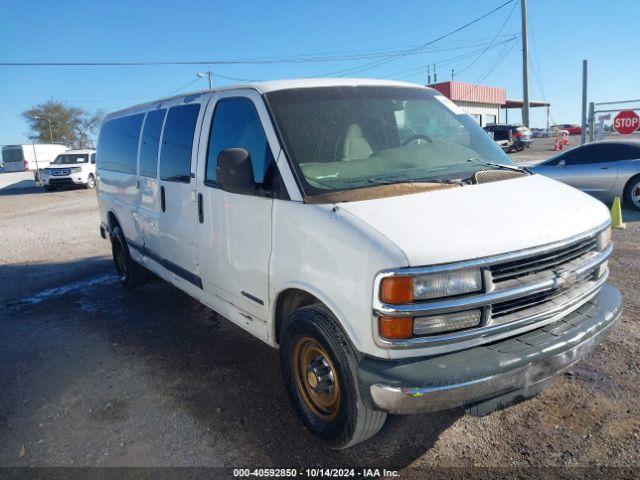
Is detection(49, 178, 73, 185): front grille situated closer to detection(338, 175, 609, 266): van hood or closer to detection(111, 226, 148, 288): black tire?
detection(111, 226, 148, 288): black tire

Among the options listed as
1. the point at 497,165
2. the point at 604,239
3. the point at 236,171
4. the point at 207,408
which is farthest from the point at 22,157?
the point at 604,239

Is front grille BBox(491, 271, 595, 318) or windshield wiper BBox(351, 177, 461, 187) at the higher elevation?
windshield wiper BBox(351, 177, 461, 187)

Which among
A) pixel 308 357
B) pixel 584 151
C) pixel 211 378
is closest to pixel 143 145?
pixel 211 378

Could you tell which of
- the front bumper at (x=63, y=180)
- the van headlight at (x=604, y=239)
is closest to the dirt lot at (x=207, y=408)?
the van headlight at (x=604, y=239)

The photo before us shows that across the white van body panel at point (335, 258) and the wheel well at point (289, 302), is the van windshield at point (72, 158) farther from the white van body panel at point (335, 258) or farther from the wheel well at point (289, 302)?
the white van body panel at point (335, 258)

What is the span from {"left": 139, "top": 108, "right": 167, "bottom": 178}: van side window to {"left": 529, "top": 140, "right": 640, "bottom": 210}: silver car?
8.02m

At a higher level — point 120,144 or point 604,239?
Answer: point 120,144

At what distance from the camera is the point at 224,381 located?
4.03m

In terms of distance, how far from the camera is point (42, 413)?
371 cm

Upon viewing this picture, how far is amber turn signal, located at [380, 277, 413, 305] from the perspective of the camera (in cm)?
248

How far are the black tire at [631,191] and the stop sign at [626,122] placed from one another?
766cm

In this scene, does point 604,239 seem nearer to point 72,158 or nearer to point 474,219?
point 474,219

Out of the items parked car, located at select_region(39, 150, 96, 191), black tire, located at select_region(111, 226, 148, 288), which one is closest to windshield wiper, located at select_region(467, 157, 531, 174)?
black tire, located at select_region(111, 226, 148, 288)

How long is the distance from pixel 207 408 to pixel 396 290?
Result: 6.16 ft
